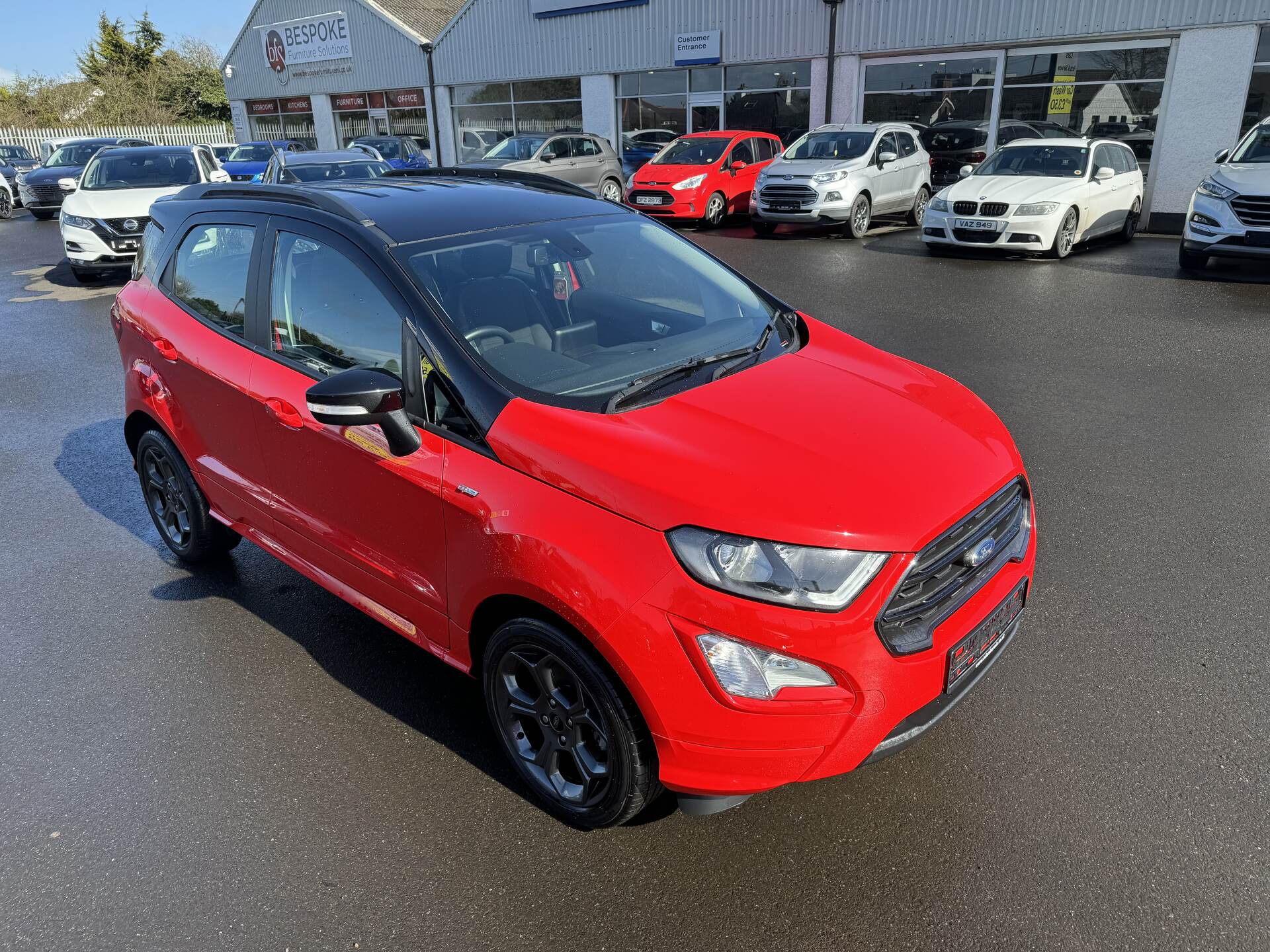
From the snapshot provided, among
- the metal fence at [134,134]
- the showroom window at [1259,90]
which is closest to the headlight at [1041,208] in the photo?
the showroom window at [1259,90]

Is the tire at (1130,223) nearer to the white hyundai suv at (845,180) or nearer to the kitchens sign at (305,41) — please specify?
the white hyundai suv at (845,180)

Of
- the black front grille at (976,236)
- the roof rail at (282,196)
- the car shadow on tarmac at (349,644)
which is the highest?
the roof rail at (282,196)

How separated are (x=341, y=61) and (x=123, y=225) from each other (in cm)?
2340

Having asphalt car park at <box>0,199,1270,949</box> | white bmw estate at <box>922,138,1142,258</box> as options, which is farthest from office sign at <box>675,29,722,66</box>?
asphalt car park at <box>0,199,1270,949</box>

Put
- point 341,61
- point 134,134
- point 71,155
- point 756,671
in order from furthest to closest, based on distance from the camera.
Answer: point 134,134 → point 341,61 → point 71,155 → point 756,671

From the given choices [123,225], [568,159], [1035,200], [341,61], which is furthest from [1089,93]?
[341,61]

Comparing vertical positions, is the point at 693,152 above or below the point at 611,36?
below

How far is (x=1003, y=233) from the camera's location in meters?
12.5

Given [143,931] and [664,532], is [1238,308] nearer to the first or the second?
[664,532]

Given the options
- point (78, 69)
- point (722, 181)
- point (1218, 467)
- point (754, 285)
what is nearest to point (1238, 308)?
point (1218, 467)

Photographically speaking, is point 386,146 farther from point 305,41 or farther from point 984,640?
point 984,640

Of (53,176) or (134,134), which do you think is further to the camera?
(134,134)

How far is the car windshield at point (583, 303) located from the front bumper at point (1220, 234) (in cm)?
982

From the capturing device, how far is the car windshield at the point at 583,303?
2930 millimetres
